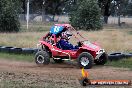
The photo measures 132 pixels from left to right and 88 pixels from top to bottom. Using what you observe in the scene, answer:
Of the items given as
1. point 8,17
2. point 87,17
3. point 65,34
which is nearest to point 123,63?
point 65,34

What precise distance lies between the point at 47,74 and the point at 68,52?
2.36m

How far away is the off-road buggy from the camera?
521 inches

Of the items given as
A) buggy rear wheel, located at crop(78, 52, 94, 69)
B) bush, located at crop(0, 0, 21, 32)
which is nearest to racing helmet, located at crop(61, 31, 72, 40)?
buggy rear wheel, located at crop(78, 52, 94, 69)

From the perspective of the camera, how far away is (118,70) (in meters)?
12.8

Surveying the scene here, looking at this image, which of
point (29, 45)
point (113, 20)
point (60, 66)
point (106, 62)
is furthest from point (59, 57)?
point (113, 20)

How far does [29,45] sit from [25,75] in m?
8.05

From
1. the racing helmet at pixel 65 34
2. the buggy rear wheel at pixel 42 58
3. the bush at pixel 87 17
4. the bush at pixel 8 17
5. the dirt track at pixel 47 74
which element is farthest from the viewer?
the bush at pixel 87 17

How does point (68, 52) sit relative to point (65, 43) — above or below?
below

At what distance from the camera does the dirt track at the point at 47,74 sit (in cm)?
980

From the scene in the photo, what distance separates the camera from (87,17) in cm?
3741

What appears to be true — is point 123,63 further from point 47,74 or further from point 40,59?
point 47,74

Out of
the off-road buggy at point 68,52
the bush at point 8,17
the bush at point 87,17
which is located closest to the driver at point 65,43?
the off-road buggy at point 68,52

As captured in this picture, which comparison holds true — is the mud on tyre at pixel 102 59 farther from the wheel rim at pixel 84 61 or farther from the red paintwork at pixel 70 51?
the wheel rim at pixel 84 61

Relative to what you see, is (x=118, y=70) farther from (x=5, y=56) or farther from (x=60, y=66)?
(x=5, y=56)
